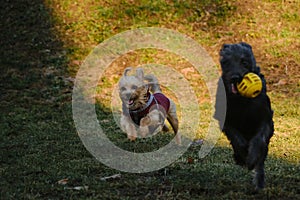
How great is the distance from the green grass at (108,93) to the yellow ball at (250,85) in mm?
988

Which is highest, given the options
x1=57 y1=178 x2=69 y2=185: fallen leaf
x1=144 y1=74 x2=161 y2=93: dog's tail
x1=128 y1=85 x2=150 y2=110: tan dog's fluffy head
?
x1=144 y1=74 x2=161 y2=93: dog's tail

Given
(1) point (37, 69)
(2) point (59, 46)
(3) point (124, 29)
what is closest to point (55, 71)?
(1) point (37, 69)

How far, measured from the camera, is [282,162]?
7.16m

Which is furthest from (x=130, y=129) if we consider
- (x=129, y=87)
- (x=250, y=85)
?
(x=250, y=85)

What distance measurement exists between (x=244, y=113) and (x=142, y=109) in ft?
10.2

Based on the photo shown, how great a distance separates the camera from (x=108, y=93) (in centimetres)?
1275

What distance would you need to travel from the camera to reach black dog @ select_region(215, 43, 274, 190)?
212 inches

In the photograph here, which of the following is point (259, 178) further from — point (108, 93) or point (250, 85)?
point (108, 93)

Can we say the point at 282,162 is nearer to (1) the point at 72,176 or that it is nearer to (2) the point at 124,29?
(1) the point at 72,176

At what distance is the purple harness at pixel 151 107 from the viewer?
8336mm

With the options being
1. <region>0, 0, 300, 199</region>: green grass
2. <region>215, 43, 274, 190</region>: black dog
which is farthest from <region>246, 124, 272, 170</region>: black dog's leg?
<region>0, 0, 300, 199</region>: green grass

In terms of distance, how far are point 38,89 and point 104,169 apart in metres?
6.59

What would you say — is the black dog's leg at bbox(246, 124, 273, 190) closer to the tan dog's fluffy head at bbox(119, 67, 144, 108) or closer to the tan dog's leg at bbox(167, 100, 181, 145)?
the tan dog's leg at bbox(167, 100, 181, 145)

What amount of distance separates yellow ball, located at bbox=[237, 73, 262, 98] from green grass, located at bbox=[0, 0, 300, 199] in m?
0.99
